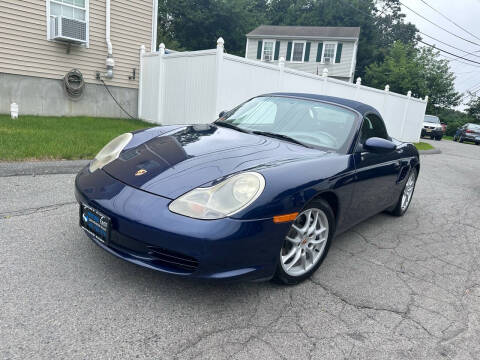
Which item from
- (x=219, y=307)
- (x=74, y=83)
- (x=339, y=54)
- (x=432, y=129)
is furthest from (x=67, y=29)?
(x=339, y=54)

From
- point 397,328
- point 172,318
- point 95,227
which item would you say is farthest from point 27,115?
point 397,328

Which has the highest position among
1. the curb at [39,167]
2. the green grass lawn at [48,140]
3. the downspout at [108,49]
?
the downspout at [108,49]

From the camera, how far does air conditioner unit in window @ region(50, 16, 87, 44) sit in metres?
9.54

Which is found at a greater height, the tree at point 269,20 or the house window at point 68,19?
the tree at point 269,20

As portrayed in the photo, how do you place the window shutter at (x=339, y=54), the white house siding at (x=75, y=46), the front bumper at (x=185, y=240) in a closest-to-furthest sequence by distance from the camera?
1. the front bumper at (x=185, y=240)
2. the white house siding at (x=75, y=46)
3. the window shutter at (x=339, y=54)

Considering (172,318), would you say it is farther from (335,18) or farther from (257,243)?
(335,18)

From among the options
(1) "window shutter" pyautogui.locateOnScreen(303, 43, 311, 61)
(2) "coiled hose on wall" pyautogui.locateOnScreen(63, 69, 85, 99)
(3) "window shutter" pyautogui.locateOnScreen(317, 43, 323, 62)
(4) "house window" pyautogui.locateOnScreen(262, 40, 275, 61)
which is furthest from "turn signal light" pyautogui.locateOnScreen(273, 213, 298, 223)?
(4) "house window" pyautogui.locateOnScreen(262, 40, 275, 61)

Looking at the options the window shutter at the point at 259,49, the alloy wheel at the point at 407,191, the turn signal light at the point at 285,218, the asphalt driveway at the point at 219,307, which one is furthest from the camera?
the window shutter at the point at 259,49

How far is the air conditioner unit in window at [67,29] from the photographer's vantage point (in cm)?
954

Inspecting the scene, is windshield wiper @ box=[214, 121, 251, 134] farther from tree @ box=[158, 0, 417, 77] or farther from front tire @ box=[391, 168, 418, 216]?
tree @ box=[158, 0, 417, 77]

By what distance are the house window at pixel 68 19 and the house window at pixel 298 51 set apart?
869 inches

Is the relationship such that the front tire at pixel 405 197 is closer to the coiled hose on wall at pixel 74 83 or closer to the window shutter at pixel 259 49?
the coiled hose on wall at pixel 74 83

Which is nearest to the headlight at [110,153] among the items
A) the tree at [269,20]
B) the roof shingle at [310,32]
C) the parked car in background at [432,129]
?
the parked car in background at [432,129]

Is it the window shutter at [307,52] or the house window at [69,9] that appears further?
the window shutter at [307,52]
